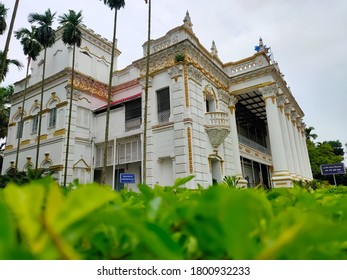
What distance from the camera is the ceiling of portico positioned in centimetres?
1814

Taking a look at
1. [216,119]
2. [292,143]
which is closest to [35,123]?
[216,119]

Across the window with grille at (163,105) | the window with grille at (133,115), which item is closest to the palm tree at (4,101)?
the window with grille at (133,115)

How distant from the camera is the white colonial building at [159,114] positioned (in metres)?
12.2

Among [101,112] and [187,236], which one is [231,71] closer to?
[101,112]

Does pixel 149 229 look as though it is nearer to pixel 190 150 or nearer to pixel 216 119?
pixel 190 150

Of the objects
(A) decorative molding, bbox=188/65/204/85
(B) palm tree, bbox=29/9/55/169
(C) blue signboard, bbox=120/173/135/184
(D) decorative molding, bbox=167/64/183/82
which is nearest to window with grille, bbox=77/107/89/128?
(B) palm tree, bbox=29/9/55/169

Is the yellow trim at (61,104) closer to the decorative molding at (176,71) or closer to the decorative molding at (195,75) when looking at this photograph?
the decorative molding at (176,71)

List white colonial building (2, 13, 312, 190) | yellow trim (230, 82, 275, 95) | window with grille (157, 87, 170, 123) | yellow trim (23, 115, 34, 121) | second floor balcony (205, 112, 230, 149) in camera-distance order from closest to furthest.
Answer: white colonial building (2, 13, 312, 190) < second floor balcony (205, 112, 230, 149) < window with grille (157, 87, 170, 123) < yellow trim (230, 82, 275, 95) < yellow trim (23, 115, 34, 121)

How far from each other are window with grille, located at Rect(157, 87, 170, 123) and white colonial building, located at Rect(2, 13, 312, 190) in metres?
0.06

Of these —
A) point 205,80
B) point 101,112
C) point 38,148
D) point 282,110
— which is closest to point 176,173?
point 205,80

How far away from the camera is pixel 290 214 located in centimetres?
44

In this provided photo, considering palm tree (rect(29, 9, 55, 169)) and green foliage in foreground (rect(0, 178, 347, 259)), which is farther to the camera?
palm tree (rect(29, 9, 55, 169))

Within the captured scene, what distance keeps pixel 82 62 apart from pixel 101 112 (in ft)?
13.1

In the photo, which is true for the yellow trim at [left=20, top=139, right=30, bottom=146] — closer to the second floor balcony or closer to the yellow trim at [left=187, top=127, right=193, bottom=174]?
the yellow trim at [left=187, top=127, right=193, bottom=174]
